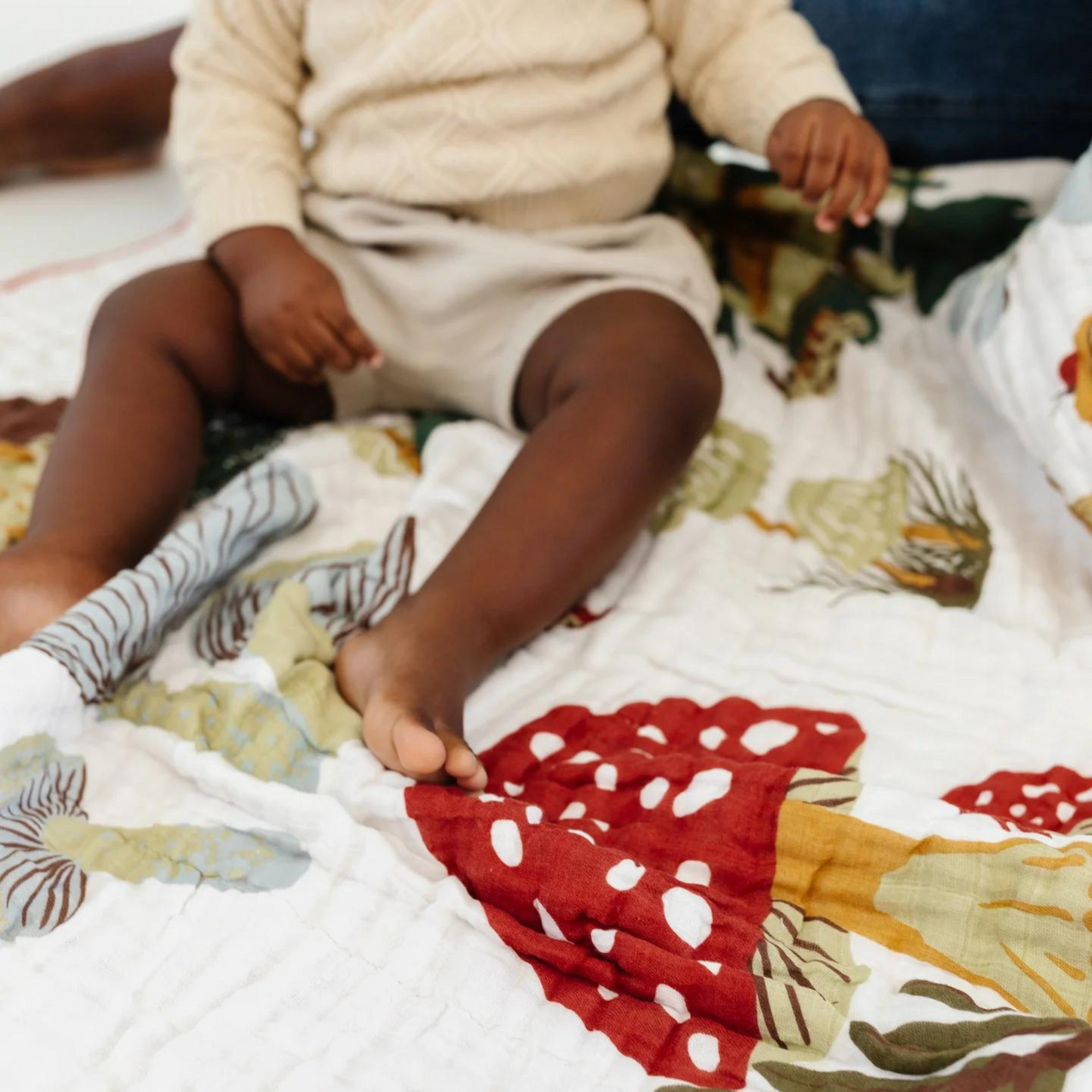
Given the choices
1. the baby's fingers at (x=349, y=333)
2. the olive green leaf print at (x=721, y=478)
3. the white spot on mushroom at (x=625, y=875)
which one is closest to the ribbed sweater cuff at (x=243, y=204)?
the baby's fingers at (x=349, y=333)

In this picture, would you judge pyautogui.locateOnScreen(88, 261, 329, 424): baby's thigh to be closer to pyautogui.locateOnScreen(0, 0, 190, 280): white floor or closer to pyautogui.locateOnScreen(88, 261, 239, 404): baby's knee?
pyautogui.locateOnScreen(88, 261, 239, 404): baby's knee

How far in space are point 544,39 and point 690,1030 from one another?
2.11 ft

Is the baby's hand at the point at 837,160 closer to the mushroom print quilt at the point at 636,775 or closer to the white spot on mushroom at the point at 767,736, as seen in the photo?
the mushroom print quilt at the point at 636,775

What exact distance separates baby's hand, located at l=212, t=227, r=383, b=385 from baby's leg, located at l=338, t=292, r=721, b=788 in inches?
5.1

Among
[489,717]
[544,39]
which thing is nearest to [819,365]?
[544,39]

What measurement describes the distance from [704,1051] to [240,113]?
73 centimetres

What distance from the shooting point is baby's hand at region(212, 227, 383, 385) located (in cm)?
71

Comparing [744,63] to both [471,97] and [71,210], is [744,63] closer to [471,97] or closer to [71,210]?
[471,97]

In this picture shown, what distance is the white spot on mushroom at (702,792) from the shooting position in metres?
0.48

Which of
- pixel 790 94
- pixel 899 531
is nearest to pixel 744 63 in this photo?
pixel 790 94

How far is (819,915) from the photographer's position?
44cm

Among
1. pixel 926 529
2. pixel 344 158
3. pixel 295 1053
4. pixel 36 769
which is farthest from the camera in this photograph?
pixel 344 158

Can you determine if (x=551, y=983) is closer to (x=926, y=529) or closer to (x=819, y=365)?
(x=926, y=529)

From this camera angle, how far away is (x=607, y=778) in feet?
1.68
